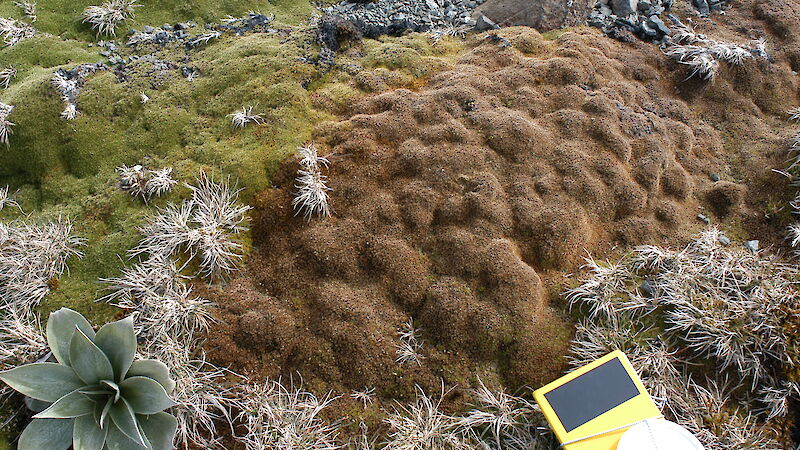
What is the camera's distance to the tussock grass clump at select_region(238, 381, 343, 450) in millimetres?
4289

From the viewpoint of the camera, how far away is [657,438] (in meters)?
3.90

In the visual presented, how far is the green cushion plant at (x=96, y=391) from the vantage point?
3811mm

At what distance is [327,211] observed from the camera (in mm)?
5348

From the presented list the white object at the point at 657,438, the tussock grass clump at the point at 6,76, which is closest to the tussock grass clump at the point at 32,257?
the tussock grass clump at the point at 6,76

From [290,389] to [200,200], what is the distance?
2345mm

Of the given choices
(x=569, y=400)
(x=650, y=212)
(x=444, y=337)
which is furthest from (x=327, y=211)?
(x=650, y=212)

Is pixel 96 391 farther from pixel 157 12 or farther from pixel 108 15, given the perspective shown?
pixel 157 12

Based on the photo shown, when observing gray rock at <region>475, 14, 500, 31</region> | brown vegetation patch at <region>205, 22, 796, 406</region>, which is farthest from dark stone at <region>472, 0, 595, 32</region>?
brown vegetation patch at <region>205, 22, 796, 406</region>

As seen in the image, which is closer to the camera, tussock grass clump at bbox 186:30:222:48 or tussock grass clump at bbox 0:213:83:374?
tussock grass clump at bbox 0:213:83:374

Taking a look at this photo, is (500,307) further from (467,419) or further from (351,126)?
(351,126)

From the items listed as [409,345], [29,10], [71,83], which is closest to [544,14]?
[409,345]

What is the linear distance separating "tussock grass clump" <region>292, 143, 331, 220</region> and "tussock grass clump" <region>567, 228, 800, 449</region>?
112 inches

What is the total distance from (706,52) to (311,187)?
19.9ft

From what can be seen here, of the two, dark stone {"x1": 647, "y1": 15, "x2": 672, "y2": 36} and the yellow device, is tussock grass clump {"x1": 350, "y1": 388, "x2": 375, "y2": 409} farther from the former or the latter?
dark stone {"x1": 647, "y1": 15, "x2": 672, "y2": 36}
